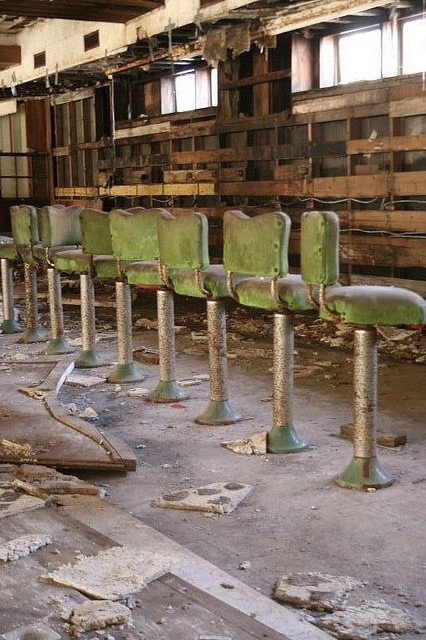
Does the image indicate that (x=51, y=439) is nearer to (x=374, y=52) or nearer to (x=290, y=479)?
(x=290, y=479)

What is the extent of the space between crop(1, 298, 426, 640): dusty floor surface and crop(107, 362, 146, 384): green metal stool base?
0.31 ft

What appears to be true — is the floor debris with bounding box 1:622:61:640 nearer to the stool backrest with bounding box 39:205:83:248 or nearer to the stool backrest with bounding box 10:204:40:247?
the stool backrest with bounding box 39:205:83:248

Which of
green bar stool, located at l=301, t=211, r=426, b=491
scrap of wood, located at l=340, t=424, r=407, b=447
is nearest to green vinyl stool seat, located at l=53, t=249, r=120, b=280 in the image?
scrap of wood, located at l=340, t=424, r=407, b=447

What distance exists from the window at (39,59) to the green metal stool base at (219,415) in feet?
36.5

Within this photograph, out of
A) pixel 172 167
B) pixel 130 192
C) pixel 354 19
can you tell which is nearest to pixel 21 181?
pixel 130 192

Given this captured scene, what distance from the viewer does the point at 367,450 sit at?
4.20 metres

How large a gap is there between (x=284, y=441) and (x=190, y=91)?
360 inches

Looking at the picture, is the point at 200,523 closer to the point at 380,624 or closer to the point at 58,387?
the point at 380,624

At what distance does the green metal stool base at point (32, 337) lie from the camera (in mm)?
8812

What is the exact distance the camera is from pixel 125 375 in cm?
683

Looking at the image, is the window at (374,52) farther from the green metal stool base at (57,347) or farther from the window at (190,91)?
the green metal stool base at (57,347)

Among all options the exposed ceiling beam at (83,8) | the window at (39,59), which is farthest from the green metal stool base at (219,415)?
the window at (39,59)

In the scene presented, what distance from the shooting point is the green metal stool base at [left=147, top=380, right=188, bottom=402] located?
6.13 m

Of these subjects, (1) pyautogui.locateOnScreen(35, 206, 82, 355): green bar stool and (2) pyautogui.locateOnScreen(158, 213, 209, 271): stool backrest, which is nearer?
(2) pyautogui.locateOnScreen(158, 213, 209, 271): stool backrest
